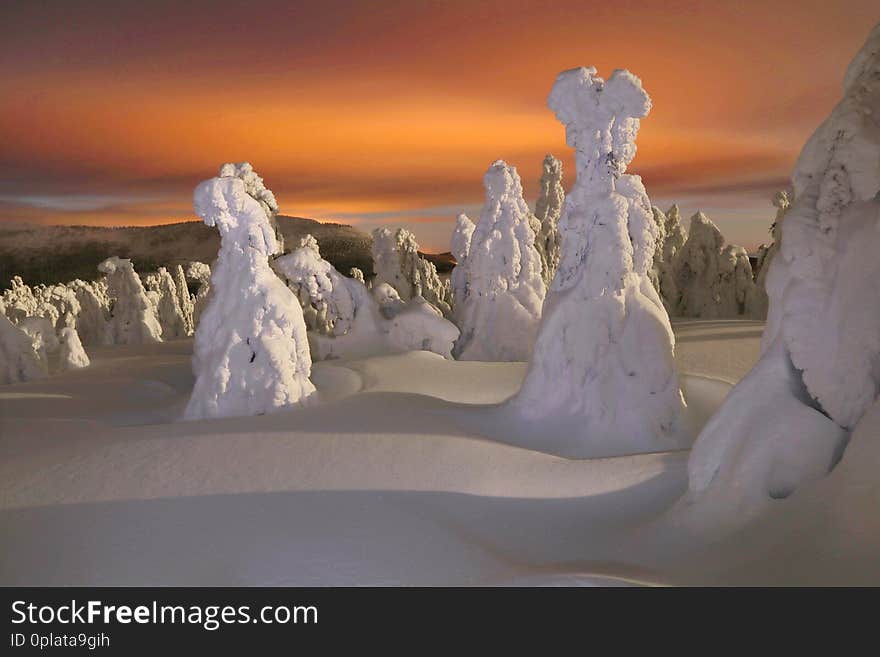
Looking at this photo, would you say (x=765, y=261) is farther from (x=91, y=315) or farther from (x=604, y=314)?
(x=91, y=315)

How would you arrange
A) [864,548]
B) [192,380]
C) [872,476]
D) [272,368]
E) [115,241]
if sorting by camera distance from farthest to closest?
[115,241] → [192,380] → [272,368] → [872,476] → [864,548]

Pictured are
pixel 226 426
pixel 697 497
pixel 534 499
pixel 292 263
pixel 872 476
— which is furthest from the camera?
pixel 292 263

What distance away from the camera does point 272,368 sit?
10.8 metres

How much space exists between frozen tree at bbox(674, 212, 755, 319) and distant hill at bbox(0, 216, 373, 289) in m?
42.2

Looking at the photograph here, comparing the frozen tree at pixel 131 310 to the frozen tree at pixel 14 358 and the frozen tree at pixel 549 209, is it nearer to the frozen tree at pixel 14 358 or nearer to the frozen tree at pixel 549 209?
the frozen tree at pixel 14 358

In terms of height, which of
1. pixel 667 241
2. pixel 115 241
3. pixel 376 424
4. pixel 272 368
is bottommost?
pixel 376 424

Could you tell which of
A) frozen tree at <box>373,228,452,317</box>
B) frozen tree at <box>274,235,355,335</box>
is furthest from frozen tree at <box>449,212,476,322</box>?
frozen tree at <box>274,235,355,335</box>

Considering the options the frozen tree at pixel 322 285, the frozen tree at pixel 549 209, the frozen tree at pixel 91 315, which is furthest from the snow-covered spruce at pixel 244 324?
the frozen tree at pixel 91 315

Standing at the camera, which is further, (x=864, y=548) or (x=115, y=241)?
(x=115, y=241)

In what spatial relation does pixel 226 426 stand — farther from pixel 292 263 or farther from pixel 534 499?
pixel 292 263

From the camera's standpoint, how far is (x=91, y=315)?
104ft

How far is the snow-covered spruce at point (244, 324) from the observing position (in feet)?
35.1
